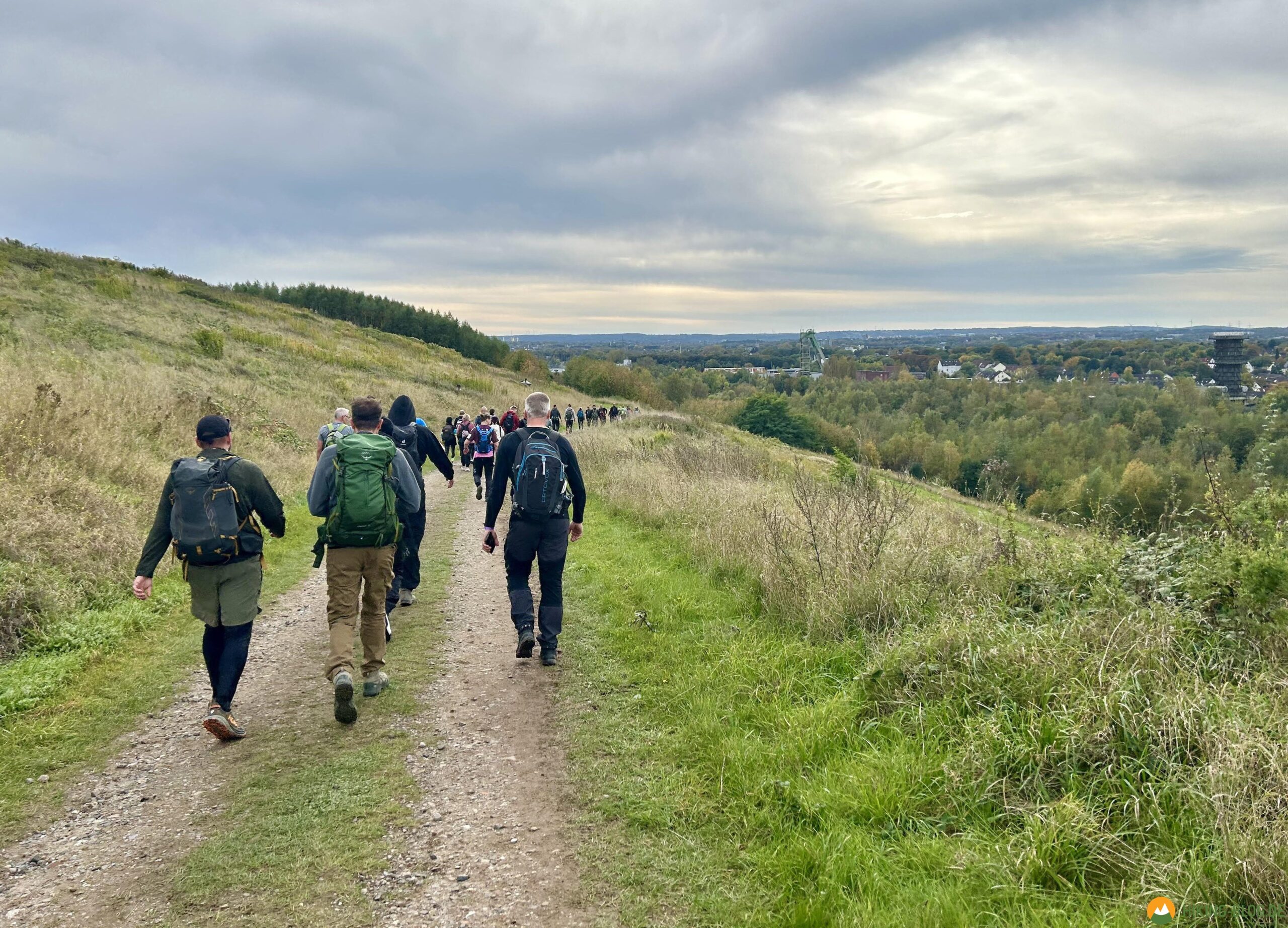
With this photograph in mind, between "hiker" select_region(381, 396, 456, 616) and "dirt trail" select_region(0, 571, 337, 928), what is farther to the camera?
"hiker" select_region(381, 396, 456, 616)

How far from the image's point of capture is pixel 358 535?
499 centimetres

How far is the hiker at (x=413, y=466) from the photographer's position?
24.1 feet

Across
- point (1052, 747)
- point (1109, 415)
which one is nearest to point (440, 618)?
point (1052, 747)

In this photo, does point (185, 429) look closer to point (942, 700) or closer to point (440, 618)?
point (440, 618)

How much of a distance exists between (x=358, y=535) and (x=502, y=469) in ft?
4.28

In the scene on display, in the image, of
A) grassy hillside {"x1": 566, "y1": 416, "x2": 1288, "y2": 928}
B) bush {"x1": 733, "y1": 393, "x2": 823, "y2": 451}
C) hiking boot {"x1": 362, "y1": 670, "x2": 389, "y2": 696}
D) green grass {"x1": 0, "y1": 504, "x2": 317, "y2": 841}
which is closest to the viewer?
grassy hillside {"x1": 566, "y1": 416, "x2": 1288, "y2": 928}

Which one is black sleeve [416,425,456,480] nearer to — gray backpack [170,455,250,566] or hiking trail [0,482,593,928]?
hiking trail [0,482,593,928]

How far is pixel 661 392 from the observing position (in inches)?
3366

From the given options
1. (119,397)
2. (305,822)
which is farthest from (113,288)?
(305,822)

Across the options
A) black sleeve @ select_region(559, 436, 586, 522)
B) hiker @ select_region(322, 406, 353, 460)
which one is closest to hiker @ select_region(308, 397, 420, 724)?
hiker @ select_region(322, 406, 353, 460)

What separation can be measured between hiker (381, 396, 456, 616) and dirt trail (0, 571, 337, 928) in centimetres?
182

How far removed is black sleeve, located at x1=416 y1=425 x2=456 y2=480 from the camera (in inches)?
293

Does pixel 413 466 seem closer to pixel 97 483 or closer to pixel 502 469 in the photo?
pixel 502 469

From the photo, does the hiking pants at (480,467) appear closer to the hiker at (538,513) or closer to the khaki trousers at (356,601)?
the hiker at (538,513)
